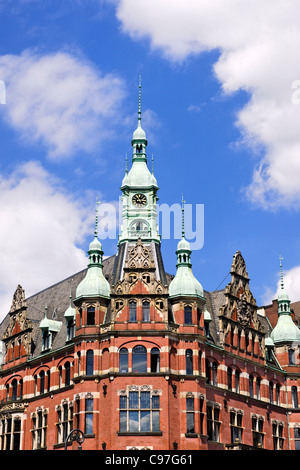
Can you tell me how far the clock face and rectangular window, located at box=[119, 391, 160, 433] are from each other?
75.1 feet

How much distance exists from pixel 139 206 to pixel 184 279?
1165 centimetres

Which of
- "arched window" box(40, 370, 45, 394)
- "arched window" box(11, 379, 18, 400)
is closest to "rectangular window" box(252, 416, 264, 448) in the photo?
"arched window" box(40, 370, 45, 394)

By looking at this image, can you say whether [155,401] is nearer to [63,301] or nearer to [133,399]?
[133,399]

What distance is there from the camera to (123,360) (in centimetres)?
7631

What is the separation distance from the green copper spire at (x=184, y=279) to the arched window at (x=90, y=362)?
1002 cm

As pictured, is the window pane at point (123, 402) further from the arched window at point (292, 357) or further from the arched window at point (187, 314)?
the arched window at point (292, 357)

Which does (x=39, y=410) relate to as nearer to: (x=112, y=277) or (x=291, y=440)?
(x=112, y=277)

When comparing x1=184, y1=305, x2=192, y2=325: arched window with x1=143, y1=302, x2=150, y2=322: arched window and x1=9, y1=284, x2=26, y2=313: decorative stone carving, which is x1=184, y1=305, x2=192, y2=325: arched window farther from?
x1=9, y1=284, x2=26, y2=313: decorative stone carving

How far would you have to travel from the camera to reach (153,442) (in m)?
73.4

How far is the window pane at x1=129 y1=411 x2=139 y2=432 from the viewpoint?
243 ft

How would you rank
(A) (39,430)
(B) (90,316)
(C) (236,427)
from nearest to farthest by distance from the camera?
1. (B) (90,316)
2. (C) (236,427)
3. (A) (39,430)

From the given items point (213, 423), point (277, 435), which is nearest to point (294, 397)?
point (277, 435)

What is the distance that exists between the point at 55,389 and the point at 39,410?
3.74 m
